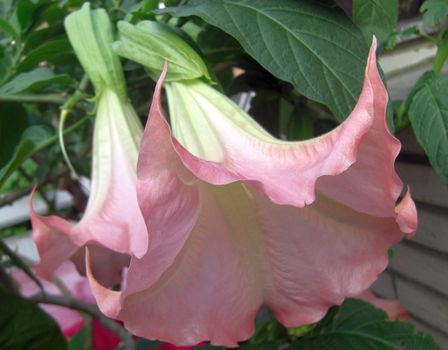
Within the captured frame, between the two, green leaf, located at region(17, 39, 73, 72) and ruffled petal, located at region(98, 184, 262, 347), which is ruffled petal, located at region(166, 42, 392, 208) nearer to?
ruffled petal, located at region(98, 184, 262, 347)

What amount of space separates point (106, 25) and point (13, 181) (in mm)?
1391

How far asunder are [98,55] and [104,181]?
97mm

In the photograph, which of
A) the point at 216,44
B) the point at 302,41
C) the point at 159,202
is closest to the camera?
the point at 159,202

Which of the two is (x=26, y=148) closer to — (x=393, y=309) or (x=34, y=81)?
(x=34, y=81)

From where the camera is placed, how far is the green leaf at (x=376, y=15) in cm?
35

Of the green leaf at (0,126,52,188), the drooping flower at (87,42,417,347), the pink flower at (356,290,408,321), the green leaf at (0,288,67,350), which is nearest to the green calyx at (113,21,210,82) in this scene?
the drooping flower at (87,42,417,347)

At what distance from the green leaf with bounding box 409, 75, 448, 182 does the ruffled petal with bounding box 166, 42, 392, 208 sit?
0.09 metres

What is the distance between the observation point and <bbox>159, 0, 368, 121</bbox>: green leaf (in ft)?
1.08

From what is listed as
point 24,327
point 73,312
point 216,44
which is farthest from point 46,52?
point 73,312

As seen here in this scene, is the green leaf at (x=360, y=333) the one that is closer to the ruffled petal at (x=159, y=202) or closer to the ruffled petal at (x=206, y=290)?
the ruffled petal at (x=206, y=290)

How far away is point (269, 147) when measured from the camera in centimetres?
29

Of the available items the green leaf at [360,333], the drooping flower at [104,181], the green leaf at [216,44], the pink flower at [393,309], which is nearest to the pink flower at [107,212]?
the drooping flower at [104,181]

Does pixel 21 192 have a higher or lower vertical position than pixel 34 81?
lower

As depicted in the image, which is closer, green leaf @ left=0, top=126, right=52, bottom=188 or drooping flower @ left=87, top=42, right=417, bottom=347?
drooping flower @ left=87, top=42, right=417, bottom=347
